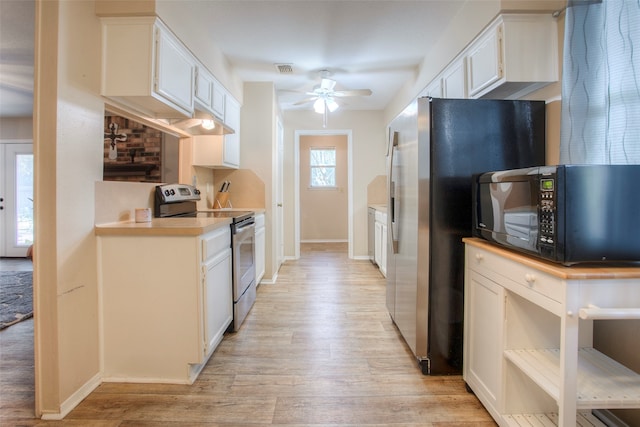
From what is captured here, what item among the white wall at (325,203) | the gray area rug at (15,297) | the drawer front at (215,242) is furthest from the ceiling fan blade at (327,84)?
the white wall at (325,203)

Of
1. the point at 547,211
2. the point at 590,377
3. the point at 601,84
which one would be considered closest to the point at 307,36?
the point at 601,84

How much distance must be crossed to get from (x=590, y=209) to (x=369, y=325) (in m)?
1.86

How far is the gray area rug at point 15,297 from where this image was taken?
2781 mm

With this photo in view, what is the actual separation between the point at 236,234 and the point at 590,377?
7.05 ft

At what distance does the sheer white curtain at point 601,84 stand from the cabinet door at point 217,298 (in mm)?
2018

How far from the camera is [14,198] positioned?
5.23 metres

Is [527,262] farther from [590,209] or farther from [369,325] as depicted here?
[369,325]

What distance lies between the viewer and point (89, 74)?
5.77 ft

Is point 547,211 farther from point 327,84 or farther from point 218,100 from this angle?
point 327,84

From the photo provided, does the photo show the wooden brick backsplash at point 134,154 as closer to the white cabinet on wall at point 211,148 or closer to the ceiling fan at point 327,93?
the white cabinet on wall at point 211,148

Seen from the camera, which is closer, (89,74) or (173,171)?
(89,74)

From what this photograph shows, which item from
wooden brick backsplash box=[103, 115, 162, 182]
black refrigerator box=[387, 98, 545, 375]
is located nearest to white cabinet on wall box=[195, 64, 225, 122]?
wooden brick backsplash box=[103, 115, 162, 182]

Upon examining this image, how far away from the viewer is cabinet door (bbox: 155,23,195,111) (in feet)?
6.35

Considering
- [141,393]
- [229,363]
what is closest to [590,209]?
[229,363]
